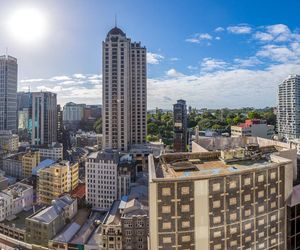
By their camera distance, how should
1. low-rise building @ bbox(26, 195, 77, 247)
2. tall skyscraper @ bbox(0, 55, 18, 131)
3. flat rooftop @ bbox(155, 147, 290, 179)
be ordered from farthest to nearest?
tall skyscraper @ bbox(0, 55, 18, 131) → low-rise building @ bbox(26, 195, 77, 247) → flat rooftop @ bbox(155, 147, 290, 179)

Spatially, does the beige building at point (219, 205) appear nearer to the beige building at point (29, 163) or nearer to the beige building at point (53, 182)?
the beige building at point (53, 182)

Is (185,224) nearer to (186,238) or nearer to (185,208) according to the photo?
(186,238)

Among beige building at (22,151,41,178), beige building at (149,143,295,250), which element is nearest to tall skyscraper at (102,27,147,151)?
beige building at (22,151,41,178)

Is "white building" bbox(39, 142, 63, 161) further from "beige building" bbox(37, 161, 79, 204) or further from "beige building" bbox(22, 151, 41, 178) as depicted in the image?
"beige building" bbox(37, 161, 79, 204)

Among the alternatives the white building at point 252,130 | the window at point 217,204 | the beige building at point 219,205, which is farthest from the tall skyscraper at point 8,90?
the window at point 217,204

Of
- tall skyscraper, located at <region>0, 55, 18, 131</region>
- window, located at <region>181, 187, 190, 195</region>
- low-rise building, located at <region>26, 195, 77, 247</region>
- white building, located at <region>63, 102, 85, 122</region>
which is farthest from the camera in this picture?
white building, located at <region>63, 102, 85, 122</region>

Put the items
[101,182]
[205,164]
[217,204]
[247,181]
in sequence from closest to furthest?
[217,204], [247,181], [205,164], [101,182]

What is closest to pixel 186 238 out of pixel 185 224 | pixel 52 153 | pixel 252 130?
pixel 185 224
